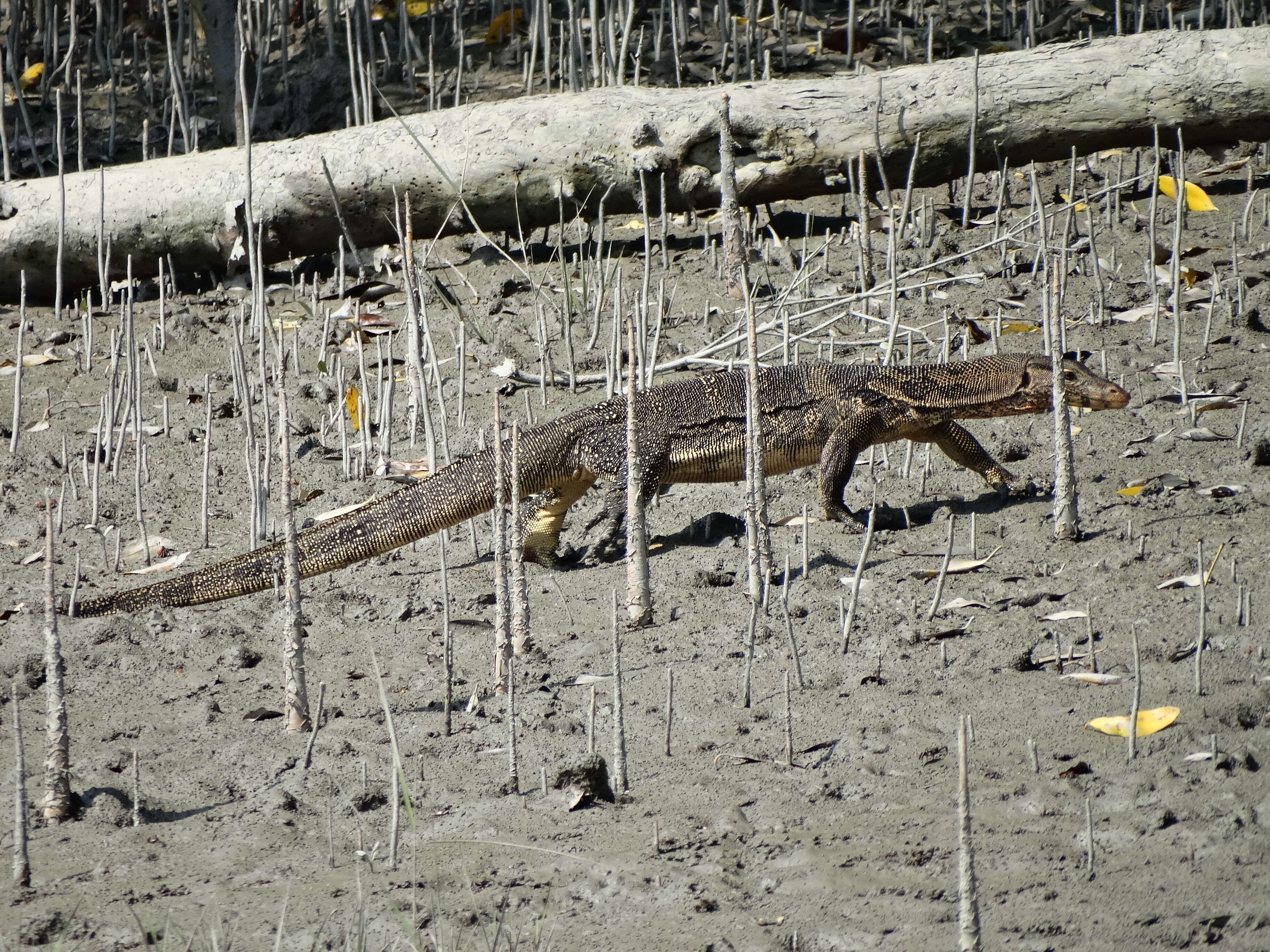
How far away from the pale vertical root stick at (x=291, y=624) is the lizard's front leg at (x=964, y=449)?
122 inches

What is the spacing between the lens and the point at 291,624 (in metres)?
3.88

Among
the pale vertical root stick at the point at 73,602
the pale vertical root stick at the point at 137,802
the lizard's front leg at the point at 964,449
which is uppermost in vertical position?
the lizard's front leg at the point at 964,449

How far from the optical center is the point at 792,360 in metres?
7.13

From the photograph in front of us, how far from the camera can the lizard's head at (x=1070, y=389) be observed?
5.73m

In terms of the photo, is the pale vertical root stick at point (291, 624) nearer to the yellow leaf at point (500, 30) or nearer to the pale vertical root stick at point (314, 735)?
the pale vertical root stick at point (314, 735)

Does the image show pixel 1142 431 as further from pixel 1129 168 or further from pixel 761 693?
pixel 1129 168

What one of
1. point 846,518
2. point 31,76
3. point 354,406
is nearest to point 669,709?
point 846,518

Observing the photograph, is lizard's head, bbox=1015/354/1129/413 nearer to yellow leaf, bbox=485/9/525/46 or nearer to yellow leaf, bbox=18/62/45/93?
yellow leaf, bbox=485/9/525/46

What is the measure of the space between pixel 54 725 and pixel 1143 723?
284cm

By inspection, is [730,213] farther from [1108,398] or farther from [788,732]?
[788,732]

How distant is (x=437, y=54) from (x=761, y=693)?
946 cm

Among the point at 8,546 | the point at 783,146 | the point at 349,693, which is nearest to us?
the point at 349,693

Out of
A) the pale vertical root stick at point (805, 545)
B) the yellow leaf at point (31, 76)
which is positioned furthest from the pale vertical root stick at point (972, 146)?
the yellow leaf at point (31, 76)

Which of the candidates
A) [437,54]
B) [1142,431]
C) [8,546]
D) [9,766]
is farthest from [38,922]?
[437,54]
